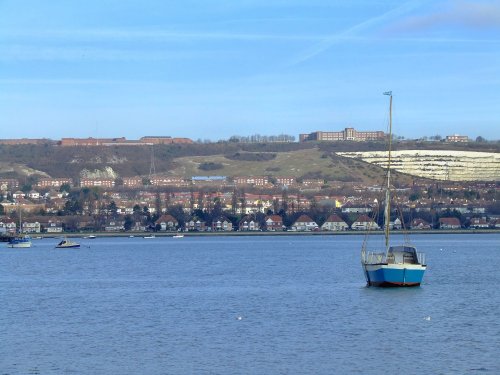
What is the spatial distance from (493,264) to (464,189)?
12061 cm

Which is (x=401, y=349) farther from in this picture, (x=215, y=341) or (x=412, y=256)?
(x=412, y=256)

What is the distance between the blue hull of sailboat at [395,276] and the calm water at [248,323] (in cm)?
45

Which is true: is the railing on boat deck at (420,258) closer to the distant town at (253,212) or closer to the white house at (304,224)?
the distant town at (253,212)

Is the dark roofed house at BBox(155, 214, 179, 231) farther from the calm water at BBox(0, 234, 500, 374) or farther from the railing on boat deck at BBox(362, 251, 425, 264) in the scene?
the railing on boat deck at BBox(362, 251, 425, 264)

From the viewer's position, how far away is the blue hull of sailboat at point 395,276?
147ft

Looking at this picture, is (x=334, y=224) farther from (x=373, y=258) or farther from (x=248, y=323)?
(x=248, y=323)

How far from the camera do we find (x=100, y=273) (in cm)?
6194

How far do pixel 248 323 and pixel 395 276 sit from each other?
1113cm

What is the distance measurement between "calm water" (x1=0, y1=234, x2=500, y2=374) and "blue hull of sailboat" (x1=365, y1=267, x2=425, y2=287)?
0.45 metres

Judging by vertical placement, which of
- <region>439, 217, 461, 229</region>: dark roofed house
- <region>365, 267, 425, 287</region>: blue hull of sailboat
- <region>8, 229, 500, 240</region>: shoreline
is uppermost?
<region>365, 267, 425, 287</region>: blue hull of sailboat

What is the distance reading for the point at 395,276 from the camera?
4503 centimetres

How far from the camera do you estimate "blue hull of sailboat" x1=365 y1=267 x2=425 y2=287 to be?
44906 mm

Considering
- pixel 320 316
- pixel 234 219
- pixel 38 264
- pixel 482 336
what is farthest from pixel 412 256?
pixel 234 219

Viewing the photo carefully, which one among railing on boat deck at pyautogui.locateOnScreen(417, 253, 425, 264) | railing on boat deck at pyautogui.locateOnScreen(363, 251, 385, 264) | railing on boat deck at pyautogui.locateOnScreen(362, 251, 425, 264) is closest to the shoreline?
railing on boat deck at pyautogui.locateOnScreen(417, 253, 425, 264)
